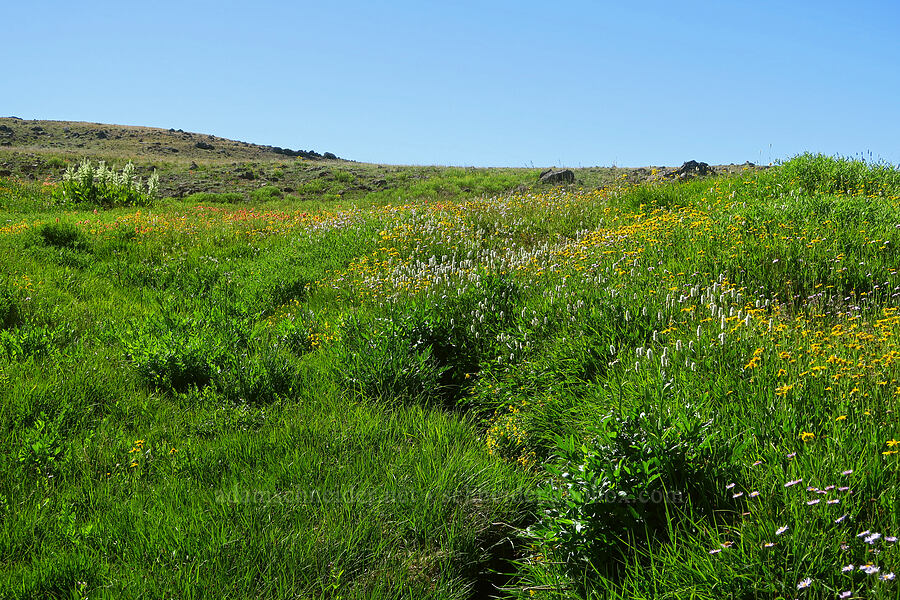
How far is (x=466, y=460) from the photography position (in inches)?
158

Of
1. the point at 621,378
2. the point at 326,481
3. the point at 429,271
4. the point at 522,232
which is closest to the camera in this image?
the point at 326,481

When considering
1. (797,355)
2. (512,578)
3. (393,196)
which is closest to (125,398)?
(512,578)

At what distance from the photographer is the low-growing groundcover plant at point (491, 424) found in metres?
2.88

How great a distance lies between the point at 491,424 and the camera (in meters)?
5.10

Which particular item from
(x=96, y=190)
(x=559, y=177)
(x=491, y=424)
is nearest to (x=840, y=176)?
(x=491, y=424)

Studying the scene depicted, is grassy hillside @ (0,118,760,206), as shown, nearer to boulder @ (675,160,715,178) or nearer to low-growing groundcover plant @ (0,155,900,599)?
boulder @ (675,160,715,178)

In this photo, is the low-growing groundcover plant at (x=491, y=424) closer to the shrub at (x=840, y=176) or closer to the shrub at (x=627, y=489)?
the shrub at (x=627, y=489)

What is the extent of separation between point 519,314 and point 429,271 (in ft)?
7.98

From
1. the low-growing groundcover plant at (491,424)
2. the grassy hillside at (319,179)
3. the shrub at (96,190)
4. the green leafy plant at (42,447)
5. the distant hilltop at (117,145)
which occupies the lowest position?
the green leafy plant at (42,447)

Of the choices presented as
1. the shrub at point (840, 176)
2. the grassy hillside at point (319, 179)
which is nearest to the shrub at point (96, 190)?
the grassy hillside at point (319, 179)

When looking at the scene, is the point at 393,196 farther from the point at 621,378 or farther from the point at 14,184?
the point at 621,378

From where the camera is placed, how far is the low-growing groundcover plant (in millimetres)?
2885

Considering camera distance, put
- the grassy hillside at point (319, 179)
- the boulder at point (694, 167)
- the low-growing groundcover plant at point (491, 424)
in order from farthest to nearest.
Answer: the grassy hillside at point (319, 179), the boulder at point (694, 167), the low-growing groundcover plant at point (491, 424)

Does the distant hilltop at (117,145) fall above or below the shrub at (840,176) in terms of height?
above
